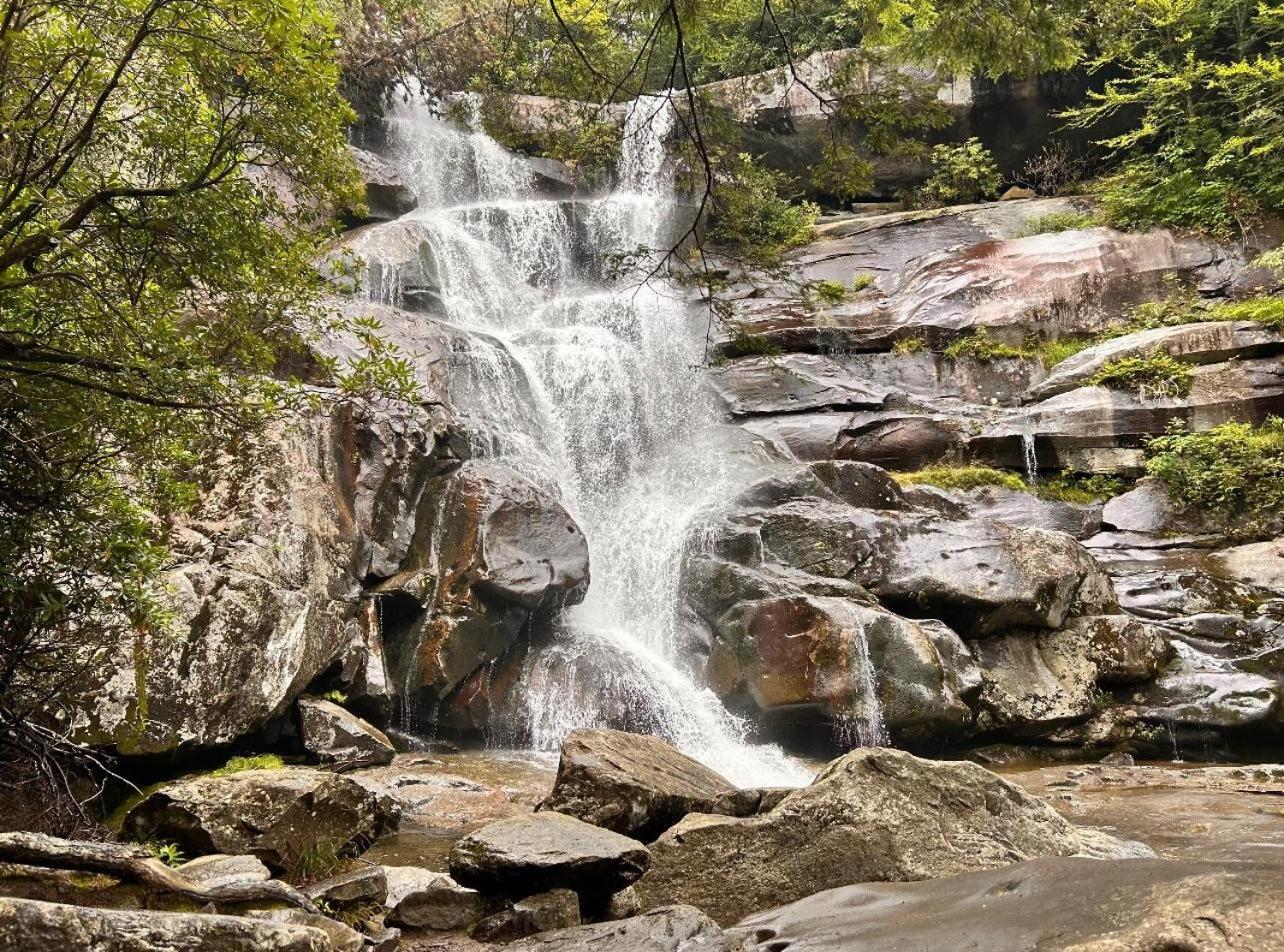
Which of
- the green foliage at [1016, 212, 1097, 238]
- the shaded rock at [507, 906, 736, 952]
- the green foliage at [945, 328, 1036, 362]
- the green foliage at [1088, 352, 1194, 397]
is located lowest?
the shaded rock at [507, 906, 736, 952]

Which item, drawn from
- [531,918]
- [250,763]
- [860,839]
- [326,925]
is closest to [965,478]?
[860,839]

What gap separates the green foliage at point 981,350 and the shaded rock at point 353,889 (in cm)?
1695

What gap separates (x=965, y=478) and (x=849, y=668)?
663cm

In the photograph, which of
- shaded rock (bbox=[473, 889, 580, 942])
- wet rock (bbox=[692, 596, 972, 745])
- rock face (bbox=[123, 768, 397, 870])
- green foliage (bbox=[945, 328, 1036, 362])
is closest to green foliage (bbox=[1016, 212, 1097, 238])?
green foliage (bbox=[945, 328, 1036, 362])

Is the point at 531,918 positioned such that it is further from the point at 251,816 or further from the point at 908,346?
the point at 908,346

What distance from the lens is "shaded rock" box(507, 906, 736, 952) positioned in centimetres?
423

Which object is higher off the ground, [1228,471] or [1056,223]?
[1056,223]

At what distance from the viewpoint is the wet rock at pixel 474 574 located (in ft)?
36.6

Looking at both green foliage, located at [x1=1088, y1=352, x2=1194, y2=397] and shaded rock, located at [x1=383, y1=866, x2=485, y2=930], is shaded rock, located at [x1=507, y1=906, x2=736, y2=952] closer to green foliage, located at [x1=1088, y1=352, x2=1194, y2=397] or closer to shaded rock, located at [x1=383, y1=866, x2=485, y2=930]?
shaded rock, located at [x1=383, y1=866, x2=485, y2=930]

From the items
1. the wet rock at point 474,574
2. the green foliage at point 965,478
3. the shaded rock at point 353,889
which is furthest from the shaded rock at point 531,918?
the green foliage at point 965,478

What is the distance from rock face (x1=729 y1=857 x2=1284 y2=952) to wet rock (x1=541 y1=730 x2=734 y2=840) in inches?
76.1

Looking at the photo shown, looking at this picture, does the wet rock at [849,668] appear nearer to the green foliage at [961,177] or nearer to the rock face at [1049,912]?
the rock face at [1049,912]

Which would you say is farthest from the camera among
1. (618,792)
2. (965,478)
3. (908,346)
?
(908,346)

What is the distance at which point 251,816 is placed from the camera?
568 centimetres
